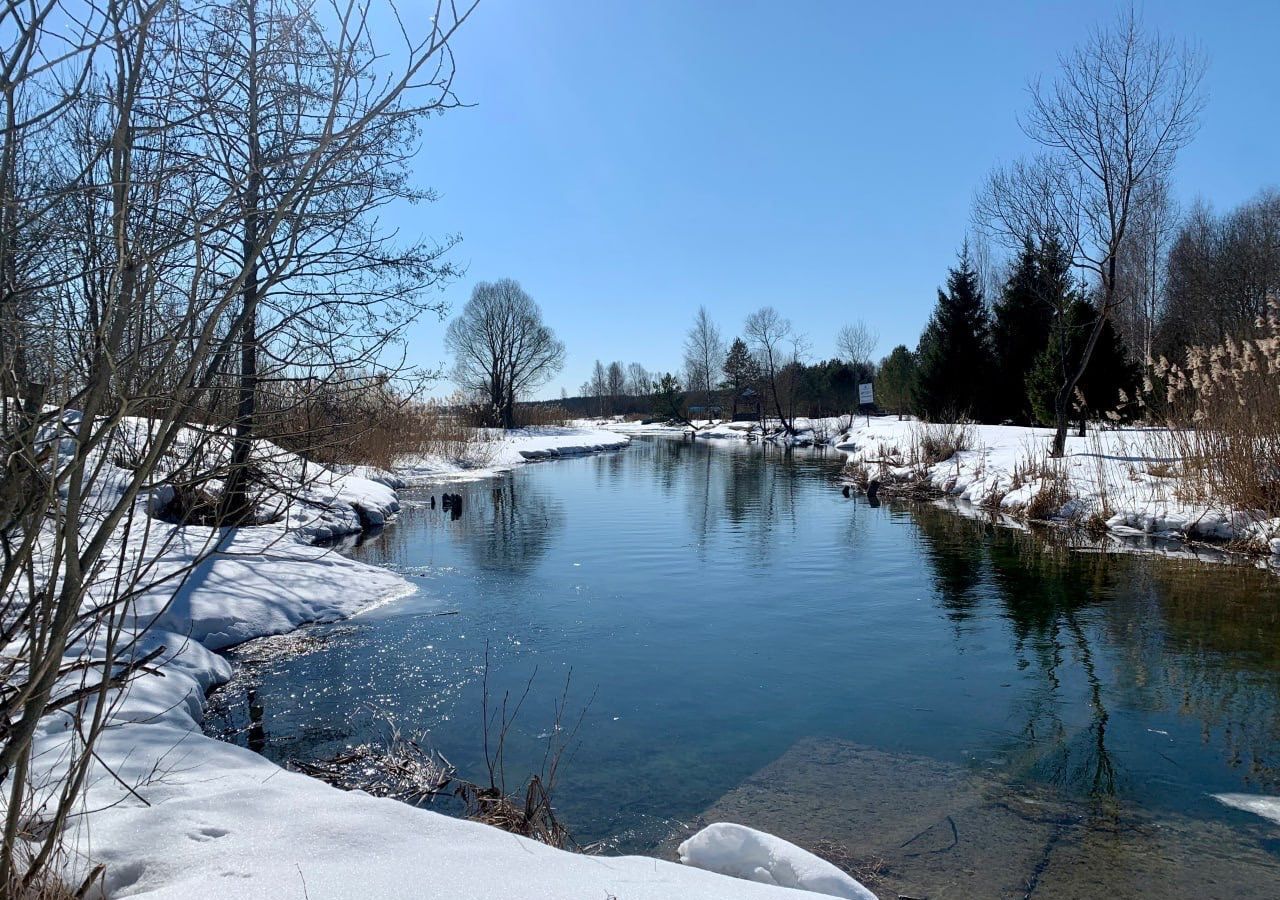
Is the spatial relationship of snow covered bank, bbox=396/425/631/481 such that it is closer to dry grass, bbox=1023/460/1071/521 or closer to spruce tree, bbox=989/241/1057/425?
dry grass, bbox=1023/460/1071/521

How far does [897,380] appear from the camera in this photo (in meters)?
40.1

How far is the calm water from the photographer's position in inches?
171

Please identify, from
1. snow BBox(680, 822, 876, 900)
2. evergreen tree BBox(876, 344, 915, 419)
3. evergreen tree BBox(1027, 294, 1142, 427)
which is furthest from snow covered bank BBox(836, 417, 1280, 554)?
evergreen tree BBox(876, 344, 915, 419)

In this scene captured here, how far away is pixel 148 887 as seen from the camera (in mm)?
2162

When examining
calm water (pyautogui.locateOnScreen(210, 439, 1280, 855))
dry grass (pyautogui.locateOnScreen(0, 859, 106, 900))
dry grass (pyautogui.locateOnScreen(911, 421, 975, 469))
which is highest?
dry grass (pyautogui.locateOnScreen(911, 421, 975, 469))

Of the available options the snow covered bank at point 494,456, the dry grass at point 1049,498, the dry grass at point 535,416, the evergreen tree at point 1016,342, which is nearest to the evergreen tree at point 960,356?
the evergreen tree at point 1016,342

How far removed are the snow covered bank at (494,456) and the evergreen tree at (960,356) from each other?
42.6ft

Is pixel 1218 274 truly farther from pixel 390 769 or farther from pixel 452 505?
pixel 390 769

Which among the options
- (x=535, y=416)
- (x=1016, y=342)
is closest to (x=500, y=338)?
A: (x=535, y=416)

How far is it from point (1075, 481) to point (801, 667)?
9110 mm

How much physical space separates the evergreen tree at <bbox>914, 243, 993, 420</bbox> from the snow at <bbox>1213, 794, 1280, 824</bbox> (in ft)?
86.1

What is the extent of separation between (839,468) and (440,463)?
1136cm

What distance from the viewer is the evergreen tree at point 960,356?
2920 centimetres

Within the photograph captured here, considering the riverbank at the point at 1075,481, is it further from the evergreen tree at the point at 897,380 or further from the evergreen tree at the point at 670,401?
the evergreen tree at the point at 670,401
